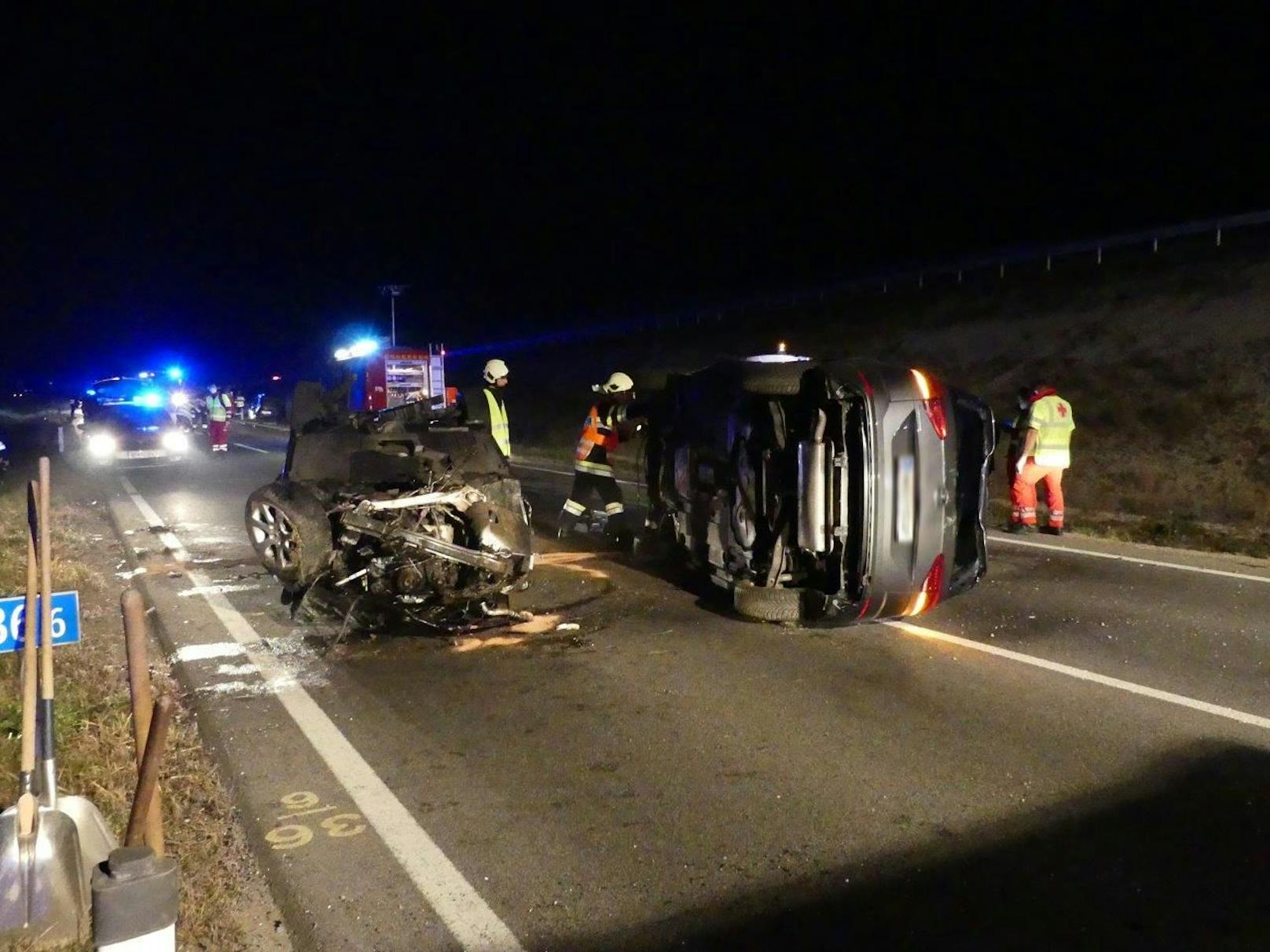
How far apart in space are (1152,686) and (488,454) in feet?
15.7

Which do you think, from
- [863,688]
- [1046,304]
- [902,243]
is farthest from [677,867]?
[902,243]

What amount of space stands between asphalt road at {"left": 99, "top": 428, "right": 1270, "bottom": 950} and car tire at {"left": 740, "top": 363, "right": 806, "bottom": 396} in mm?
1604

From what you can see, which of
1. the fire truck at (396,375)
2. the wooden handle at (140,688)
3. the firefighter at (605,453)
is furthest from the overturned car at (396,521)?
the fire truck at (396,375)

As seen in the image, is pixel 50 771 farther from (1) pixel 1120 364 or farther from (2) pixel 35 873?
(1) pixel 1120 364

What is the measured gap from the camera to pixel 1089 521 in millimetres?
12375

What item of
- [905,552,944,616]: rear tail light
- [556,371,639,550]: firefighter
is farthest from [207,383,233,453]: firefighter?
[905,552,944,616]: rear tail light

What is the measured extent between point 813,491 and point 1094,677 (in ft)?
6.25

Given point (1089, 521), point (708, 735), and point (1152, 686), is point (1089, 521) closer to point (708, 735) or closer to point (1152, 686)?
point (1152, 686)

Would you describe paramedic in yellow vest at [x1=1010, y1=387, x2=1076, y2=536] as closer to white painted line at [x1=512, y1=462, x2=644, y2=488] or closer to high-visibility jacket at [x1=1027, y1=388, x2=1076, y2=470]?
high-visibility jacket at [x1=1027, y1=388, x2=1076, y2=470]

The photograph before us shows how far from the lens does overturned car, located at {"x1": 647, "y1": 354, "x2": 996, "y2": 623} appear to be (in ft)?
21.3

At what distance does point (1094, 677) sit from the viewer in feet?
20.1

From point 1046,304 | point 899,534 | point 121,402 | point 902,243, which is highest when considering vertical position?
point 902,243

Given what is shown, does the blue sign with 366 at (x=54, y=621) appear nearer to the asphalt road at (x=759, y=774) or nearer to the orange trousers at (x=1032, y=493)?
the asphalt road at (x=759, y=774)

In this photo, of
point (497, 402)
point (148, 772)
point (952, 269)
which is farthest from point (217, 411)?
point (952, 269)
